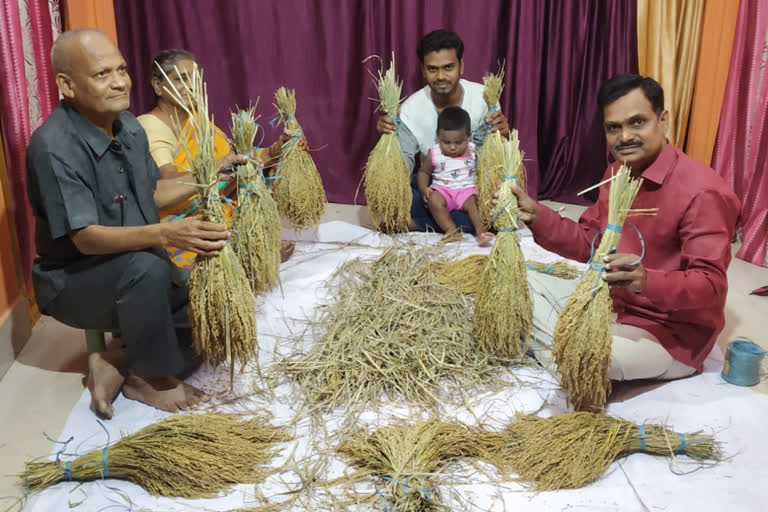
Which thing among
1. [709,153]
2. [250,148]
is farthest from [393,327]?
[709,153]

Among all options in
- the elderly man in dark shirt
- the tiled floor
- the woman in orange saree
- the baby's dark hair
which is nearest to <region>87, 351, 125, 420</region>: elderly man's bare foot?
the elderly man in dark shirt

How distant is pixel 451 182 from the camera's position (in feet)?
13.5

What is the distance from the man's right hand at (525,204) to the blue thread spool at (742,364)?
92 cm

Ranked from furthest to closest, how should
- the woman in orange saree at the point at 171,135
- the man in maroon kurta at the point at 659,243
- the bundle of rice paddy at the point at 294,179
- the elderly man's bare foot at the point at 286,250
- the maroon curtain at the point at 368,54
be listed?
1. the maroon curtain at the point at 368,54
2. the elderly man's bare foot at the point at 286,250
3. the bundle of rice paddy at the point at 294,179
4. the woman in orange saree at the point at 171,135
5. the man in maroon kurta at the point at 659,243

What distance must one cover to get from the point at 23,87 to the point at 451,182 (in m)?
2.18

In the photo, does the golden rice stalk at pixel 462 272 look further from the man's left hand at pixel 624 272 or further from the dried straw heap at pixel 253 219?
the man's left hand at pixel 624 272

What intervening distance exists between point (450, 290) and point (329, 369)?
805 millimetres

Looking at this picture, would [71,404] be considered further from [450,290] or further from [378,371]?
[450,290]

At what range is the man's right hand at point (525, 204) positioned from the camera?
2605 mm

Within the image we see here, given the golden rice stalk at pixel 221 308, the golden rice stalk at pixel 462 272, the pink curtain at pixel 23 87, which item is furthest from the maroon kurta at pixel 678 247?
the pink curtain at pixel 23 87

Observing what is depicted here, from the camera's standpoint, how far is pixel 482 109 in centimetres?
422

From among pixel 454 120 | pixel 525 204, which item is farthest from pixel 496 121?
pixel 525 204

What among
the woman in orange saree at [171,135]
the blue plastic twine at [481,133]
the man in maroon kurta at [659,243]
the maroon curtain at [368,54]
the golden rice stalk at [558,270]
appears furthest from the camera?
the maroon curtain at [368,54]

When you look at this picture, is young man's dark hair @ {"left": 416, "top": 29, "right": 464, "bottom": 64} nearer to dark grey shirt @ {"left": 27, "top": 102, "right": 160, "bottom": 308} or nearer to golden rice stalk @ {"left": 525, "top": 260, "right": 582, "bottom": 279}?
golden rice stalk @ {"left": 525, "top": 260, "right": 582, "bottom": 279}
